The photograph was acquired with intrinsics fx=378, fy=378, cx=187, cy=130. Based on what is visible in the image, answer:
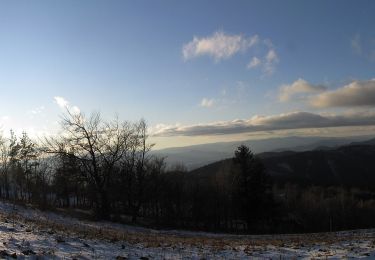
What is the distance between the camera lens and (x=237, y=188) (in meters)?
61.3

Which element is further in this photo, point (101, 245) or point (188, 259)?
point (101, 245)

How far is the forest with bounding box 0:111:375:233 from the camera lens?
1729 inches

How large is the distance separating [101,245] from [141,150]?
37875 mm

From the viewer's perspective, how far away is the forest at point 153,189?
144 feet

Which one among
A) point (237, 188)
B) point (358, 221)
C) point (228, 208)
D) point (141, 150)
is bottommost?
point (358, 221)

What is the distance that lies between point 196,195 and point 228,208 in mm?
6842

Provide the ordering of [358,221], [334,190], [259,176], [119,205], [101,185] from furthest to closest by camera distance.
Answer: [334,190]
[358,221]
[119,205]
[259,176]
[101,185]

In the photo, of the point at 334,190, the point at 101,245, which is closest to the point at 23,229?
the point at 101,245

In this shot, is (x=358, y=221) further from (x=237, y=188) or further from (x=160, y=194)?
(x=160, y=194)

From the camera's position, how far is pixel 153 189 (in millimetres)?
61062

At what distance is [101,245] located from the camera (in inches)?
536

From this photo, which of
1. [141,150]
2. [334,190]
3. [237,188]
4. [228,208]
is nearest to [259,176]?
[237,188]

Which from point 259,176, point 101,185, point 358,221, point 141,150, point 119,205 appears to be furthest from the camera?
point 358,221

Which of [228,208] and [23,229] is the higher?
[23,229]
